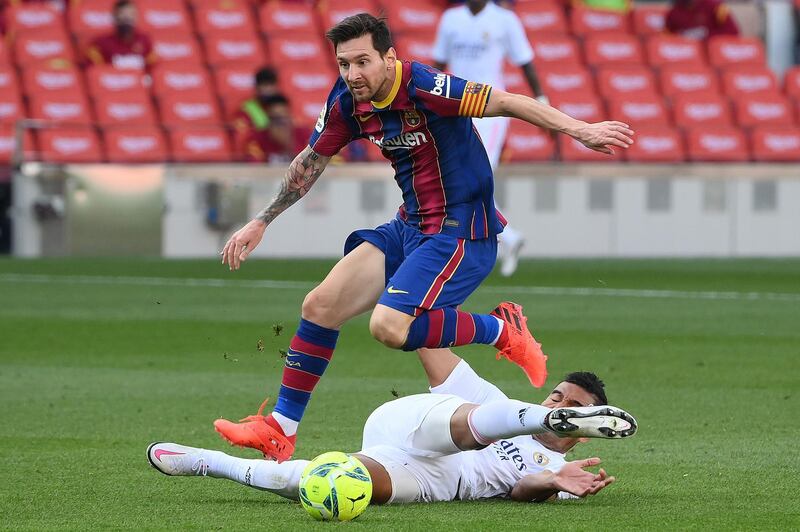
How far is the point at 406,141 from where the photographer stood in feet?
21.6

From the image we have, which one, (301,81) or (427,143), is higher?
(427,143)

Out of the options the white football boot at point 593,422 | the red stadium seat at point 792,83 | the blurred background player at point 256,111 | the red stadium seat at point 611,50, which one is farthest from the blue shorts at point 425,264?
the red stadium seat at point 792,83

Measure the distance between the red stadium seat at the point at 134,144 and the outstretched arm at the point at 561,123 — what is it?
44.1 feet

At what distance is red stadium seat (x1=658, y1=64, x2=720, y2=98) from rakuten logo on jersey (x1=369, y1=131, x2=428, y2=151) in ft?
52.5

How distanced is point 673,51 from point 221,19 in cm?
642

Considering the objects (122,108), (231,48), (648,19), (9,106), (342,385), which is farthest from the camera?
(648,19)

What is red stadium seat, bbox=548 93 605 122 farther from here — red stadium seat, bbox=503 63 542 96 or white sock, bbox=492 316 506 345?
white sock, bbox=492 316 506 345

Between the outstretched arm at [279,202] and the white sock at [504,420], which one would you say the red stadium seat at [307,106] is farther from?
the white sock at [504,420]

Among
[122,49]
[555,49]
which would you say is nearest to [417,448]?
[122,49]

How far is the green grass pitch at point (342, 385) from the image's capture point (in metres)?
5.51

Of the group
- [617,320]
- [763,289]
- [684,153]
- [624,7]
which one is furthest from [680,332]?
[624,7]

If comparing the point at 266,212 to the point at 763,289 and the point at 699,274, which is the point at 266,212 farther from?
the point at 699,274

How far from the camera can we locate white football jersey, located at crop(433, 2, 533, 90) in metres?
14.7

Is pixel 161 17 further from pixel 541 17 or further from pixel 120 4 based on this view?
pixel 541 17
